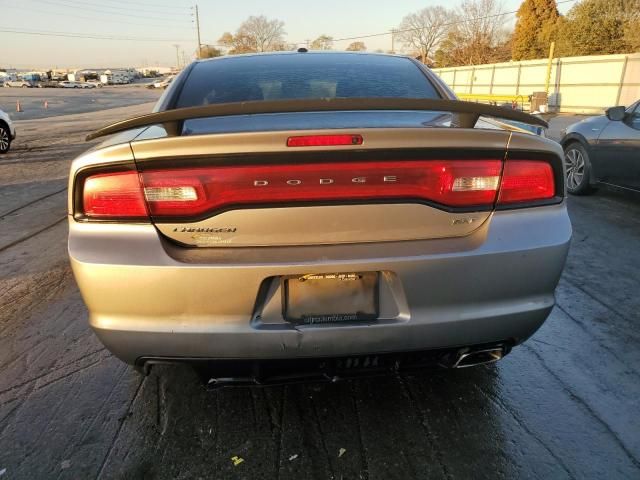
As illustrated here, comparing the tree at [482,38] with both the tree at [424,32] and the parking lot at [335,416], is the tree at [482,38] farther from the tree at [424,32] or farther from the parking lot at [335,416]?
the parking lot at [335,416]

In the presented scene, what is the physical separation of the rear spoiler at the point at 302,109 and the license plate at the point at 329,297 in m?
0.65

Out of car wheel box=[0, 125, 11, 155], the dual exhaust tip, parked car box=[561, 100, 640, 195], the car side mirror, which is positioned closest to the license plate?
the dual exhaust tip

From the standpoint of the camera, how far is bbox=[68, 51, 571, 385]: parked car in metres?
1.82

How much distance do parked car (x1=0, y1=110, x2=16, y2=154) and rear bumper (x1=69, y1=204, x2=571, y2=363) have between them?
1194 cm

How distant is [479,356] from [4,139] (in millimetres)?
13050

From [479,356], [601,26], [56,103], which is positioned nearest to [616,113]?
[479,356]

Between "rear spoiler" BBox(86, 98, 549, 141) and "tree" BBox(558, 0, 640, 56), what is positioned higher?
"tree" BBox(558, 0, 640, 56)

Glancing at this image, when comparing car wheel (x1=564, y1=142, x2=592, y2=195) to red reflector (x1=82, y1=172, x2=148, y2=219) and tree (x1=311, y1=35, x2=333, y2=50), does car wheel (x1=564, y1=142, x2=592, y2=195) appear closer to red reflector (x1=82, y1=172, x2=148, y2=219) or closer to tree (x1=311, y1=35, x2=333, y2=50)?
red reflector (x1=82, y1=172, x2=148, y2=219)

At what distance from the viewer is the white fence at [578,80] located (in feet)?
68.1

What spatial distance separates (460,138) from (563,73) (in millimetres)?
26196

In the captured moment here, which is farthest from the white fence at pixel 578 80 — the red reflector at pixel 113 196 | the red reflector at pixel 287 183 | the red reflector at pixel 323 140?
the red reflector at pixel 113 196

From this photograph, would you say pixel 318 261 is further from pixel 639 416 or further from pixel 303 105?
pixel 639 416

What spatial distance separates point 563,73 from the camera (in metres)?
24.2

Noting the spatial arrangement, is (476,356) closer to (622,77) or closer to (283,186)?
(283,186)
